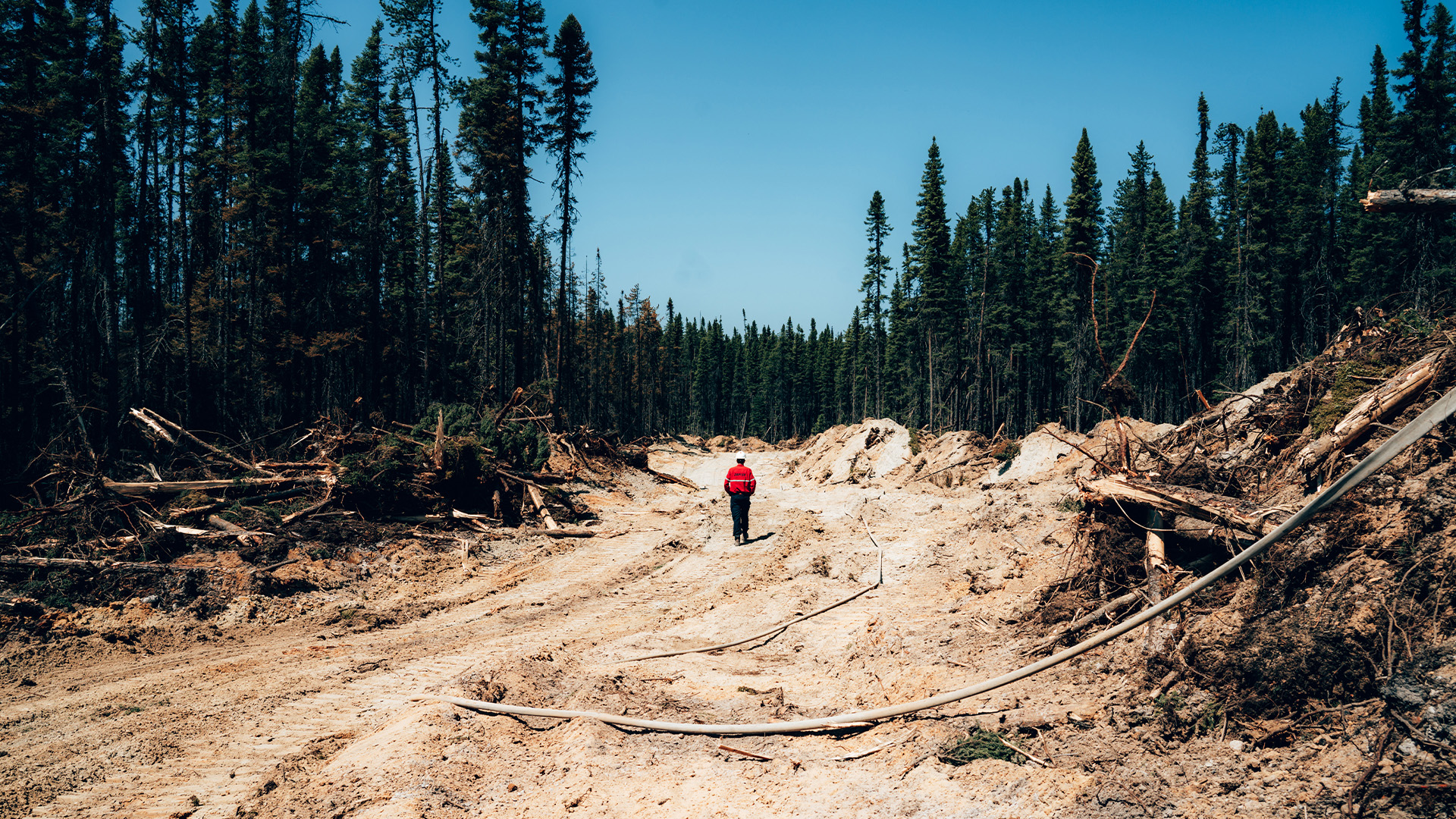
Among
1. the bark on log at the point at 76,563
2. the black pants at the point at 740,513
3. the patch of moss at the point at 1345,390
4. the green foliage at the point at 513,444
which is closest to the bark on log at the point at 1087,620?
the patch of moss at the point at 1345,390

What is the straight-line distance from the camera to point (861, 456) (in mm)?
28062

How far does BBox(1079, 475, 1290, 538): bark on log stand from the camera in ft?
16.7

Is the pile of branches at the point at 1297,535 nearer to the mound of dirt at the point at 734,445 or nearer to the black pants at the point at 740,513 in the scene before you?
the black pants at the point at 740,513

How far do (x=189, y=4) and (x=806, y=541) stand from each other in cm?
2907

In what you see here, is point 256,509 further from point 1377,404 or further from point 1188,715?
point 1377,404

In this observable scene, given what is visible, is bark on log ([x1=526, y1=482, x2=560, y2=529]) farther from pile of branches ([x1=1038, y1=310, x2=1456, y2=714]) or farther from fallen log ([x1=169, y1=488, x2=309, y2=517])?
pile of branches ([x1=1038, y1=310, x2=1456, y2=714])

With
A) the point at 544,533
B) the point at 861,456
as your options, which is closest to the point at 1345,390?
the point at 544,533

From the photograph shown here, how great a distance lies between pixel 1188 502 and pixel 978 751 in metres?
2.85

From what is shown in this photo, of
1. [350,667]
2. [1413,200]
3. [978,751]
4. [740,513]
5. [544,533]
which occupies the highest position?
[1413,200]

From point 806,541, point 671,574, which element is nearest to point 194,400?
point 671,574

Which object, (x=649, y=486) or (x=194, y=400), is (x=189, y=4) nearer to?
(x=194, y=400)

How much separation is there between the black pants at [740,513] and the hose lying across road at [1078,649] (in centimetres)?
822

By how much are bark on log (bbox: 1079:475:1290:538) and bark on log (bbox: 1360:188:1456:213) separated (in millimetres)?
2261

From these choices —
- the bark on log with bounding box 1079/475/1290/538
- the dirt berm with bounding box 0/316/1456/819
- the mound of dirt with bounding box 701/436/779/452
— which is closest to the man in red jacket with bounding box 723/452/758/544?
the dirt berm with bounding box 0/316/1456/819
